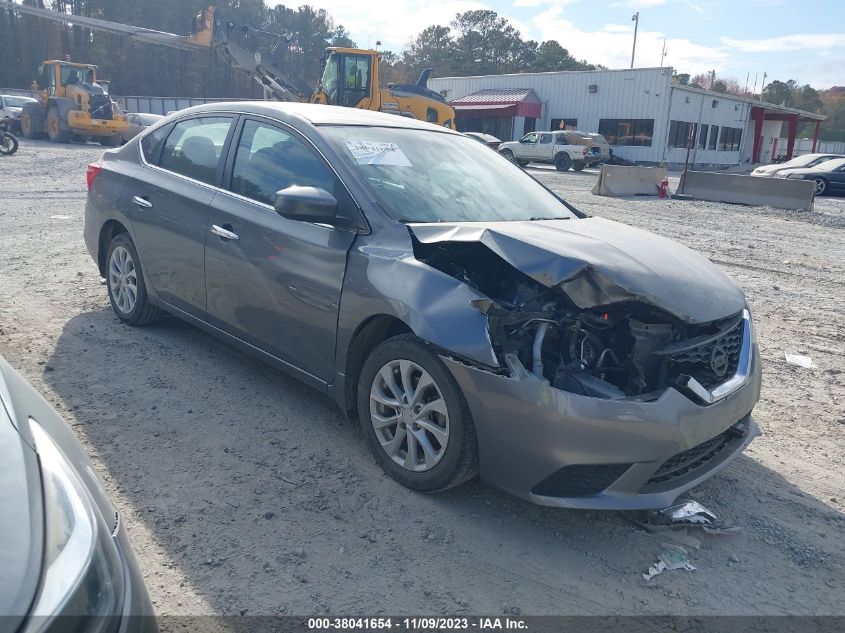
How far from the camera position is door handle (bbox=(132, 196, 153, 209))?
4751mm

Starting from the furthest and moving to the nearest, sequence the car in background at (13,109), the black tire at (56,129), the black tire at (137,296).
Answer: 1. the car in background at (13,109)
2. the black tire at (56,129)
3. the black tire at (137,296)

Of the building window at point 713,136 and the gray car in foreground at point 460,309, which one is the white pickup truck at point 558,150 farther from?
the gray car in foreground at point 460,309

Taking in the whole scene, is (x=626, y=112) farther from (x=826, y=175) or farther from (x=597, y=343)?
Answer: (x=597, y=343)

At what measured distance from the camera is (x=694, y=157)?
40812 millimetres

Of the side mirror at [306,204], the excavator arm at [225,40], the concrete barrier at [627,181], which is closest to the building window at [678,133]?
the concrete barrier at [627,181]

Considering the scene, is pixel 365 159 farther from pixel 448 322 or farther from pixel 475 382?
pixel 475 382

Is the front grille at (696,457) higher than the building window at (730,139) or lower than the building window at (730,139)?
lower

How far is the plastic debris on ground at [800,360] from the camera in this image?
17.3ft

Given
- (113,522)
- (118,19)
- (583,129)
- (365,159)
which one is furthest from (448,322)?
(118,19)

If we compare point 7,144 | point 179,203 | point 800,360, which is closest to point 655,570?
point 800,360

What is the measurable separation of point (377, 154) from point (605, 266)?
4.96 feet

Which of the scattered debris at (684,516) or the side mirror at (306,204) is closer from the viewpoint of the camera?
the scattered debris at (684,516)

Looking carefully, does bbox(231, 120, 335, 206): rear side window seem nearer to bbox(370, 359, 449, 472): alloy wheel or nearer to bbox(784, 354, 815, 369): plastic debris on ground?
bbox(370, 359, 449, 472): alloy wheel

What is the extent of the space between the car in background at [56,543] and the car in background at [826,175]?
84.3ft
